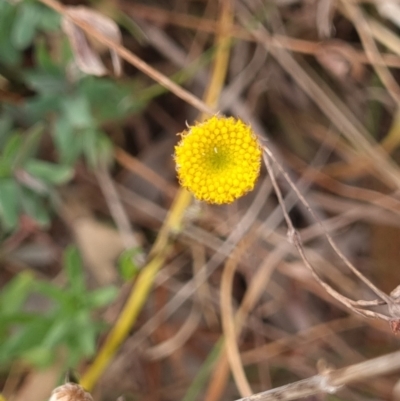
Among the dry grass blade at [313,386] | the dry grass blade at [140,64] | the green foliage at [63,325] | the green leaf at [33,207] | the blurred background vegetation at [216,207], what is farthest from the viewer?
the blurred background vegetation at [216,207]

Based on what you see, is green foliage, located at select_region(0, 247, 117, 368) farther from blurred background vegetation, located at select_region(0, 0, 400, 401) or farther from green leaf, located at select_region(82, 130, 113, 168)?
green leaf, located at select_region(82, 130, 113, 168)

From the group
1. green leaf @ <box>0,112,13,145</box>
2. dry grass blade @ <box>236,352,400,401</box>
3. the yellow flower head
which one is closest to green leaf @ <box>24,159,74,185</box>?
green leaf @ <box>0,112,13,145</box>

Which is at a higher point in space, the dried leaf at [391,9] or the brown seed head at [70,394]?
the dried leaf at [391,9]

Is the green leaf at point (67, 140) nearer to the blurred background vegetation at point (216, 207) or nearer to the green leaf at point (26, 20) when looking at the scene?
the blurred background vegetation at point (216, 207)

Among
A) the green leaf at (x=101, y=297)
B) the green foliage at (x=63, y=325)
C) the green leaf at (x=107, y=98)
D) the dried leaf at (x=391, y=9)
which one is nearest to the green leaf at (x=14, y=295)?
the green foliage at (x=63, y=325)

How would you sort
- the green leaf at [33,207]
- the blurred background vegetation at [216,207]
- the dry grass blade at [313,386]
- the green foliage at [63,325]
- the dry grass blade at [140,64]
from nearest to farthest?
the dry grass blade at [313,386], the dry grass blade at [140,64], the green foliage at [63,325], the green leaf at [33,207], the blurred background vegetation at [216,207]
